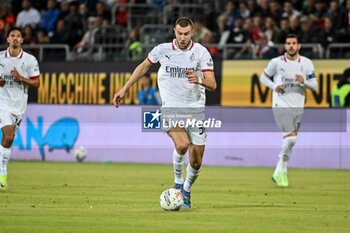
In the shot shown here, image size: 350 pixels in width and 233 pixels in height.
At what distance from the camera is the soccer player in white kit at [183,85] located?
14.3 meters

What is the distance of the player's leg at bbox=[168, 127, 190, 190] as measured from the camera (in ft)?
46.3

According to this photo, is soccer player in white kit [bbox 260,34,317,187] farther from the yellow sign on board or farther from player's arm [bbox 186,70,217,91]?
the yellow sign on board

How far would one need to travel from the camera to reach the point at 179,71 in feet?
47.6

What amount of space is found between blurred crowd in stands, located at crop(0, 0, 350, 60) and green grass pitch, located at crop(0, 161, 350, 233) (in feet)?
17.0

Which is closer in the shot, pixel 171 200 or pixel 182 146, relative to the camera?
pixel 171 200

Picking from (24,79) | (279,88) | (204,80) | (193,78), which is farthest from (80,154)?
(193,78)

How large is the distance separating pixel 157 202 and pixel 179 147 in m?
1.63

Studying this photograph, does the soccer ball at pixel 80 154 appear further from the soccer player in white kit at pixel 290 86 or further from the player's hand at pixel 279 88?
the player's hand at pixel 279 88

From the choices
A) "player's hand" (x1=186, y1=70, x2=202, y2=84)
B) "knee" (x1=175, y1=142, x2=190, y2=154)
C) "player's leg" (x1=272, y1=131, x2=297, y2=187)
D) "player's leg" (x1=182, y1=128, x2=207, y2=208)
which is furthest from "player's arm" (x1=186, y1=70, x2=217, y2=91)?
"player's leg" (x1=272, y1=131, x2=297, y2=187)

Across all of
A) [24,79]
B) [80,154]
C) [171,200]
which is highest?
[24,79]

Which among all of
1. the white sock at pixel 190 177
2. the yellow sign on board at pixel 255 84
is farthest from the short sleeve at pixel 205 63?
the yellow sign on board at pixel 255 84

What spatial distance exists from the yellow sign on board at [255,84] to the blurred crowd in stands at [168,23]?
0.45 metres

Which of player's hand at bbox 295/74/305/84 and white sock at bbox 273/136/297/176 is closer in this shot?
white sock at bbox 273/136/297/176

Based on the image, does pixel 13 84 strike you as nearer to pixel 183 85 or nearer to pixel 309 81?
pixel 183 85
